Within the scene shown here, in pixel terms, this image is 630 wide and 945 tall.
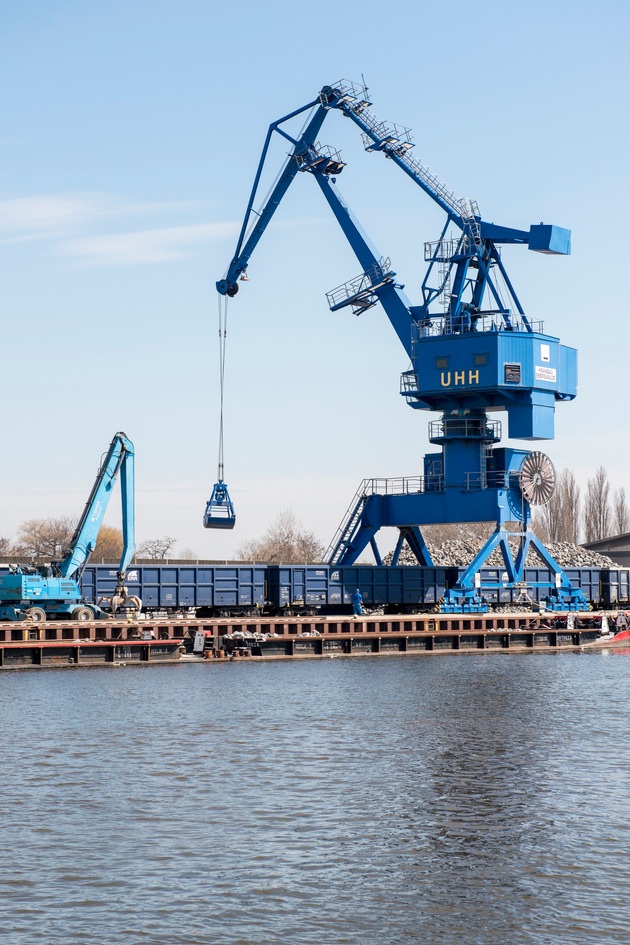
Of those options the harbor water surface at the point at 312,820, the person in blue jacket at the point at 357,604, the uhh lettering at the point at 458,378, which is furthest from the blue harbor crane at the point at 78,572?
the uhh lettering at the point at 458,378

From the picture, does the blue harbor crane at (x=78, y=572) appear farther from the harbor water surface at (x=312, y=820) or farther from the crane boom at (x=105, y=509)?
the harbor water surface at (x=312, y=820)

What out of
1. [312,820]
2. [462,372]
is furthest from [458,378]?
[312,820]

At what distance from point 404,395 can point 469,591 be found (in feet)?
35.8

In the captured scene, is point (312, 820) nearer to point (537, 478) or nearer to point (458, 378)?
point (458, 378)

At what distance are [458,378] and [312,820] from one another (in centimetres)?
4373

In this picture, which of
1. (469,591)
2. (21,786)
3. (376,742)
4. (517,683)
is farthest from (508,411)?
(21,786)

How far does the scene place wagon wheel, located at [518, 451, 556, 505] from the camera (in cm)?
6369

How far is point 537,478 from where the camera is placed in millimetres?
64562

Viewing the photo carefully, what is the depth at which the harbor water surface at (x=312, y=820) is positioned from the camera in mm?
15359

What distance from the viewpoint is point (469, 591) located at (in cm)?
6269

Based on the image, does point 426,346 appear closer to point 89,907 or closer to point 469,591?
point 469,591

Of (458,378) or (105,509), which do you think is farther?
(458,378)

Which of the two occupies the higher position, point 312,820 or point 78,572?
point 78,572

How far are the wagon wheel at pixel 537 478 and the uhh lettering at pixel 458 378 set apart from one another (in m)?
5.59
